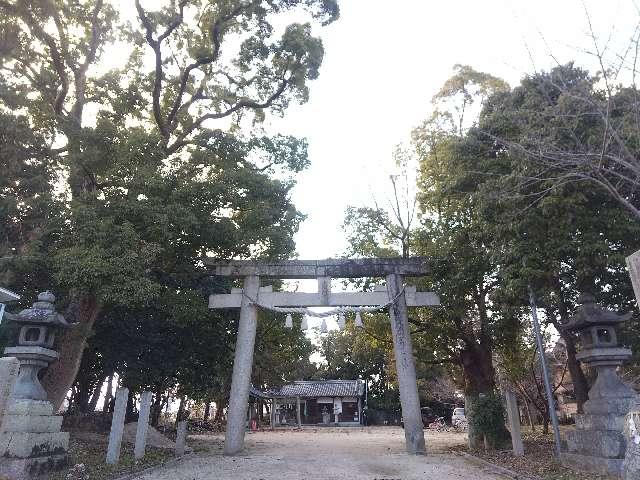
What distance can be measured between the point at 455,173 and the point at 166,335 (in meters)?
10.8

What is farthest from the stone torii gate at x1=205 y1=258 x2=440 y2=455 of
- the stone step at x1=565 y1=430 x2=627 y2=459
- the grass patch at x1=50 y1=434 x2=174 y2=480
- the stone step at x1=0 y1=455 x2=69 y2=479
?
the stone step at x1=0 y1=455 x2=69 y2=479

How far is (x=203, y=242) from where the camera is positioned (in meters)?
13.0

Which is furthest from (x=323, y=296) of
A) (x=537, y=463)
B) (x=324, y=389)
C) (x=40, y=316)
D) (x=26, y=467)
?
(x=324, y=389)

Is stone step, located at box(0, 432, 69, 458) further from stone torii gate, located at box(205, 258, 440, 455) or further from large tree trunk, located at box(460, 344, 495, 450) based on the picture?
large tree trunk, located at box(460, 344, 495, 450)

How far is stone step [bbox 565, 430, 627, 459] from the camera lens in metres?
8.41

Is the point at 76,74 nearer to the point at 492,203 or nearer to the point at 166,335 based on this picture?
the point at 166,335

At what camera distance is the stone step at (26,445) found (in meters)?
7.96

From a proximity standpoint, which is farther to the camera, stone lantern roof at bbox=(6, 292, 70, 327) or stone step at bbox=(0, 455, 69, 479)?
stone lantern roof at bbox=(6, 292, 70, 327)

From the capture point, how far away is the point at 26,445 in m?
8.08

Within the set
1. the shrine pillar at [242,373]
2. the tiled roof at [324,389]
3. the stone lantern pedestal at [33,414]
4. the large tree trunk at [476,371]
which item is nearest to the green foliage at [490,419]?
the large tree trunk at [476,371]

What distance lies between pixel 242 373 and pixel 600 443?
350 inches

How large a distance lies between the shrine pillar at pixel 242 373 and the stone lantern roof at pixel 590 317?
28.0ft

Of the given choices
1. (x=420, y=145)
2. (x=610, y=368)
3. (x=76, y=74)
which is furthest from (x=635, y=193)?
(x=76, y=74)

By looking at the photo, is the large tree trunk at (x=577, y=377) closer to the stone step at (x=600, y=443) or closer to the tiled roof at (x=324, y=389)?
the stone step at (x=600, y=443)
